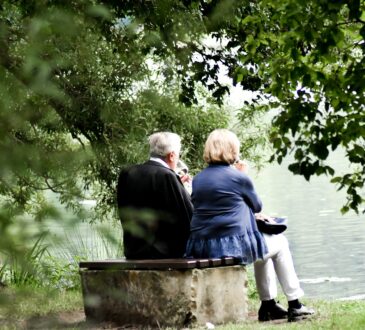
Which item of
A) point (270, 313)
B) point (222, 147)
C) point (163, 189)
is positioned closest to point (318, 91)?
point (222, 147)

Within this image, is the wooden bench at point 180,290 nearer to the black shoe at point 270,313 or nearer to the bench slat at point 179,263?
the bench slat at point 179,263

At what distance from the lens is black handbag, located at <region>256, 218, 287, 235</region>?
7582 millimetres

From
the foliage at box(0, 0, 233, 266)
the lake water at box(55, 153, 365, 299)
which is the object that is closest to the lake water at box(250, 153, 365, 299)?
the lake water at box(55, 153, 365, 299)

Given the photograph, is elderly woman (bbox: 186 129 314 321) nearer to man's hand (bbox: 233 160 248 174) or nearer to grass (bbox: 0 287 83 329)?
man's hand (bbox: 233 160 248 174)

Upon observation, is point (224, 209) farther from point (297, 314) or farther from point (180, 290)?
point (297, 314)

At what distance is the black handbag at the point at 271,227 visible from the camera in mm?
7582

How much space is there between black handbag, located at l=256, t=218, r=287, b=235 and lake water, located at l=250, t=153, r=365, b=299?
1.68ft

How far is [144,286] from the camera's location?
729 centimetres

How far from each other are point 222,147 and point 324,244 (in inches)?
890

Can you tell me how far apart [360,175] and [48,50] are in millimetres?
4445

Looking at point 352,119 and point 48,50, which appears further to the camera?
point 352,119

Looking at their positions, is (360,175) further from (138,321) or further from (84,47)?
(84,47)

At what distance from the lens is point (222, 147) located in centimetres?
723

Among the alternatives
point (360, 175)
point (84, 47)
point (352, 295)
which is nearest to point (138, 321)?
point (360, 175)
